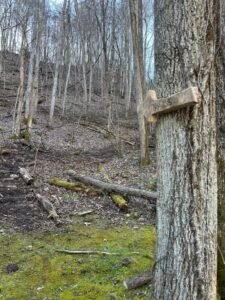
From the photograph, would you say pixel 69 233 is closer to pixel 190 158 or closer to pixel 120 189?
pixel 120 189

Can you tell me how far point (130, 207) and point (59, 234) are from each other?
1767 millimetres

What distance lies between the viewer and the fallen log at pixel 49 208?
601 centimetres

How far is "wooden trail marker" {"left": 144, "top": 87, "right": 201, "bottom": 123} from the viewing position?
7.72 feet

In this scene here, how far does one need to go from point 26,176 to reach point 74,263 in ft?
14.2

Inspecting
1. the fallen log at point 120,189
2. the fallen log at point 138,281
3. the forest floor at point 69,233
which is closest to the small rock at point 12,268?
the forest floor at point 69,233

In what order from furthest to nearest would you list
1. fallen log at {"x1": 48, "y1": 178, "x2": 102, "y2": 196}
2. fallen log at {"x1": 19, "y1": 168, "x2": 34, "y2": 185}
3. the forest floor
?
fallen log at {"x1": 19, "y1": 168, "x2": 34, "y2": 185}
fallen log at {"x1": 48, "y1": 178, "x2": 102, "y2": 196}
the forest floor

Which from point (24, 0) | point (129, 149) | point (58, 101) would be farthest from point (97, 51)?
point (129, 149)

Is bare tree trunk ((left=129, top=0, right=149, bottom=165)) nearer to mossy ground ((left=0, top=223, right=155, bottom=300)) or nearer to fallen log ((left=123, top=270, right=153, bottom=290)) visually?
mossy ground ((left=0, top=223, right=155, bottom=300))

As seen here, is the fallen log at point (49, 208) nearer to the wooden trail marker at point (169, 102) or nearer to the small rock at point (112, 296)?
the small rock at point (112, 296)

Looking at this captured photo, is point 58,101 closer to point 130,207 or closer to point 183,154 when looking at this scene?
point 130,207

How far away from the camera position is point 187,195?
2.43 metres

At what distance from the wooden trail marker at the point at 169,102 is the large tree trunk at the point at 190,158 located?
0.19 feet

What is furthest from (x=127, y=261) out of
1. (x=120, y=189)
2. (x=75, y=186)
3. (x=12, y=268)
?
(x=75, y=186)

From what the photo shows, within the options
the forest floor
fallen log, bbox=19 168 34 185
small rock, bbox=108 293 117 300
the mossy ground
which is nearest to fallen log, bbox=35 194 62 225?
the forest floor
